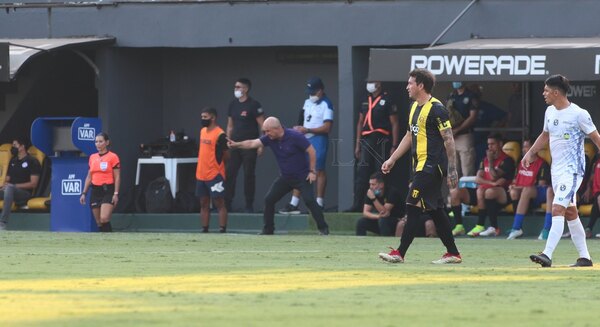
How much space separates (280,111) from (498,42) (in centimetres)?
480

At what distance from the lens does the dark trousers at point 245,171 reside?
23938 mm

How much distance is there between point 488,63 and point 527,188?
1.84 meters

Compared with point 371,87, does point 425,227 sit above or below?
below

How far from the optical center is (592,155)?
21.4 m

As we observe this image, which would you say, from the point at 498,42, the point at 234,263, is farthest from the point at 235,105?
the point at 234,263

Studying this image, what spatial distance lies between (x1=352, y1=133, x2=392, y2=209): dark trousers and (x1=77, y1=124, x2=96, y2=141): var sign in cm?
428

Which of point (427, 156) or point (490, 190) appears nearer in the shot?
point (427, 156)

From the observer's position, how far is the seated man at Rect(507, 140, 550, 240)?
2109 cm

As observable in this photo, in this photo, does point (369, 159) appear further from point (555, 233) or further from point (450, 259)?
point (555, 233)

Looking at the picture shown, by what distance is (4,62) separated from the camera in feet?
75.8

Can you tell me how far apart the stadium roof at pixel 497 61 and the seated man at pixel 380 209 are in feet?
5.12

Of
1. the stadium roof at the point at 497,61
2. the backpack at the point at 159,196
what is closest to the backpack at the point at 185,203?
the backpack at the point at 159,196

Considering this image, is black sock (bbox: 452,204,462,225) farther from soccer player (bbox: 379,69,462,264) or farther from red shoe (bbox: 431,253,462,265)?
soccer player (bbox: 379,69,462,264)

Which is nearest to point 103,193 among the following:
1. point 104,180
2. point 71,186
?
point 104,180
